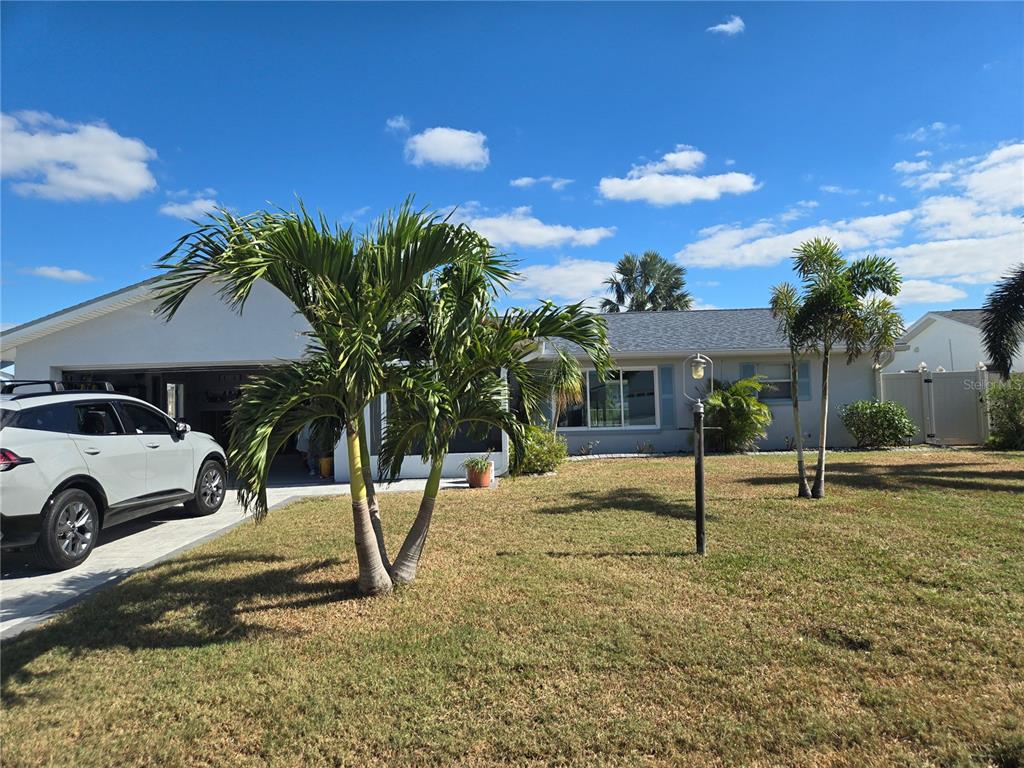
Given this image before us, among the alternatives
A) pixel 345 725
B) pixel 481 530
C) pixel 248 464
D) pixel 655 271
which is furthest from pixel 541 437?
pixel 655 271

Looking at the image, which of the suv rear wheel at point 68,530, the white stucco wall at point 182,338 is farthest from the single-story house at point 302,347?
the suv rear wheel at point 68,530

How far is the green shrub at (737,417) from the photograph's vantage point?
15.2m

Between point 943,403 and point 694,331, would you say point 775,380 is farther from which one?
point 943,403

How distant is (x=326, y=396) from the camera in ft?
15.7

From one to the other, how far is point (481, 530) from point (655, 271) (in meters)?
30.6

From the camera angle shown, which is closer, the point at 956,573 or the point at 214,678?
the point at 214,678

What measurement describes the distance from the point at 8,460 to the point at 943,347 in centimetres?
3233

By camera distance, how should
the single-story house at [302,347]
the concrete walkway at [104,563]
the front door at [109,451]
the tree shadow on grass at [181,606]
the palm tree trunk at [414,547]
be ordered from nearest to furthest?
the tree shadow on grass at [181,606], the concrete walkway at [104,563], the palm tree trunk at [414,547], the front door at [109,451], the single-story house at [302,347]

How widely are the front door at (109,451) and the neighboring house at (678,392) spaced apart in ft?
36.4

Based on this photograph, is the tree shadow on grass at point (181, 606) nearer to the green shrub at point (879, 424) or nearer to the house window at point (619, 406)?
the house window at point (619, 406)

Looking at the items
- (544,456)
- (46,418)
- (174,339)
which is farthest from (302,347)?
(46,418)

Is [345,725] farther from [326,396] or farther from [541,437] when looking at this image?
[541,437]

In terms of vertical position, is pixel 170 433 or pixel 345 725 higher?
pixel 170 433

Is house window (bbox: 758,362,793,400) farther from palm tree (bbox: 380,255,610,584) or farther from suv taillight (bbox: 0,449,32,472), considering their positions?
suv taillight (bbox: 0,449,32,472)
